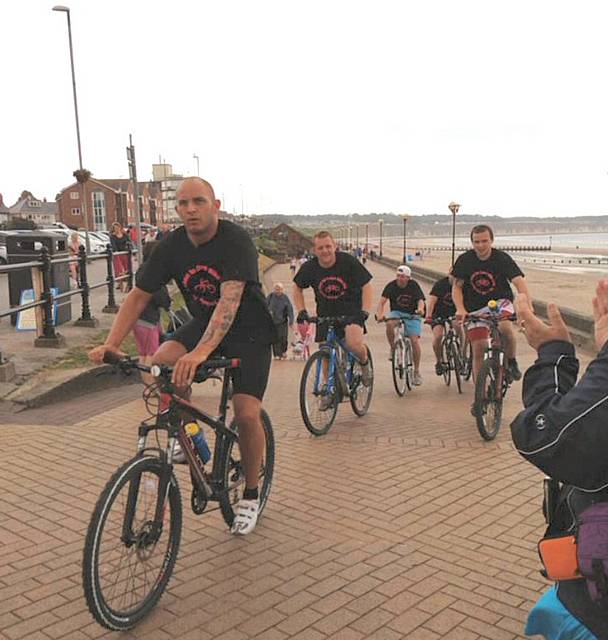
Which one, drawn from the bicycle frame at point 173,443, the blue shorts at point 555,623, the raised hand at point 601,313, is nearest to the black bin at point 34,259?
the bicycle frame at point 173,443

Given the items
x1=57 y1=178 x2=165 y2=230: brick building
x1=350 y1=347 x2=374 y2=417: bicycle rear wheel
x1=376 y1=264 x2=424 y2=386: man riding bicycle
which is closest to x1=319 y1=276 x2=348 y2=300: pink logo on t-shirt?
x1=350 y1=347 x2=374 y2=417: bicycle rear wheel

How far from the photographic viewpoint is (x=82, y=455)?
5.30 meters

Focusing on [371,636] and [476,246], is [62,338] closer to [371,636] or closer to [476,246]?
[476,246]

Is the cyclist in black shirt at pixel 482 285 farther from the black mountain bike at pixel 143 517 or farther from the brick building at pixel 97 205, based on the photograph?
the brick building at pixel 97 205

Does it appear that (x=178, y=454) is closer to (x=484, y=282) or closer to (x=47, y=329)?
(x=484, y=282)

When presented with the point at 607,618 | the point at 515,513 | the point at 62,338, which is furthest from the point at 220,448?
the point at 62,338

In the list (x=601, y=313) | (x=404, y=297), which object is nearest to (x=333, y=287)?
(x=404, y=297)

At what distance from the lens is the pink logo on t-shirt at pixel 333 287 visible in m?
6.71

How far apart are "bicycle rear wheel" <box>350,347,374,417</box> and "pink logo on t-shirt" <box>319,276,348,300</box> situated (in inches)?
28.9

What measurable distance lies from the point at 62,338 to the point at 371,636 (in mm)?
7193

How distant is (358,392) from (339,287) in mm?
1128

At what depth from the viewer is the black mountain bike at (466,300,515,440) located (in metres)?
6.09

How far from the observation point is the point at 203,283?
3.70m

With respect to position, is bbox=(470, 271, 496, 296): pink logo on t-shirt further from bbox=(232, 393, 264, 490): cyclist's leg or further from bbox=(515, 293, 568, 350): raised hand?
bbox=(515, 293, 568, 350): raised hand
